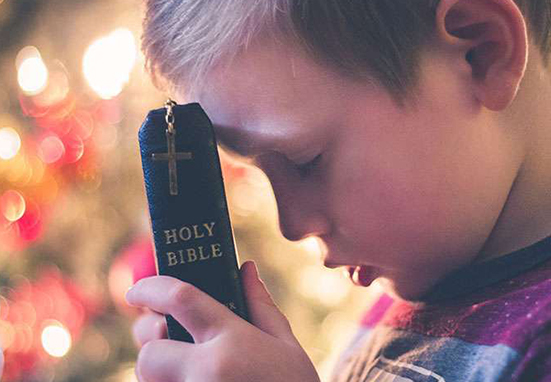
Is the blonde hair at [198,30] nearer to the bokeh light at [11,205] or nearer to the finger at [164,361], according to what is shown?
the finger at [164,361]

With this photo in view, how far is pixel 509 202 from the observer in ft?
1.91

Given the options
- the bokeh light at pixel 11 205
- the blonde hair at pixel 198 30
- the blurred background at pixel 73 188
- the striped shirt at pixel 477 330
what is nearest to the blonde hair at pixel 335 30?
the blonde hair at pixel 198 30

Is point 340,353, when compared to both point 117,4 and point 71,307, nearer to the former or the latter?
point 71,307

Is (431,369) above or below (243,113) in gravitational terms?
below

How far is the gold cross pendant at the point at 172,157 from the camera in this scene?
1.62ft

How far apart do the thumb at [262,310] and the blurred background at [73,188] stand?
31.3 inches

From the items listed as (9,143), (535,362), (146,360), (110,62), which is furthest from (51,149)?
(535,362)

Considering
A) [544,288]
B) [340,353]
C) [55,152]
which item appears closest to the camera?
[544,288]

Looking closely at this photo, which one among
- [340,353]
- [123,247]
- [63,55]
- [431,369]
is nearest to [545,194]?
[431,369]

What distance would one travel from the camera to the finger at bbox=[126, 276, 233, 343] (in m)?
0.49

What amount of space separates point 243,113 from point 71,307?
948 mm

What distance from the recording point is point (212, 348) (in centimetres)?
49

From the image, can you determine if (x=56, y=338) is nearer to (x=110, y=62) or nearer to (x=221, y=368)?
(x=110, y=62)

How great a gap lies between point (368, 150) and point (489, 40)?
123 mm
